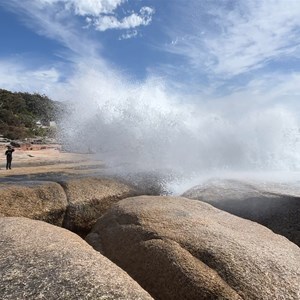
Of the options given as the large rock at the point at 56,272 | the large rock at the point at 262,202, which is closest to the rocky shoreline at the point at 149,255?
the large rock at the point at 56,272

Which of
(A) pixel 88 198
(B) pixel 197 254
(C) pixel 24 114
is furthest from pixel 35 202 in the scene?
Answer: (C) pixel 24 114

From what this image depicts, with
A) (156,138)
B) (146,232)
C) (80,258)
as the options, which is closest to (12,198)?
(146,232)

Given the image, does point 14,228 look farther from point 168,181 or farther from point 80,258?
point 168,181

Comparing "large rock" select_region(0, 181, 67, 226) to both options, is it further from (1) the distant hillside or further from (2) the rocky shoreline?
(1) the distant hillside

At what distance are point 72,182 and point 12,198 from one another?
71.0 inches

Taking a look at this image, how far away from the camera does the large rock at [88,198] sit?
9.39 metres

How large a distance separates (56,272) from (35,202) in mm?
4843

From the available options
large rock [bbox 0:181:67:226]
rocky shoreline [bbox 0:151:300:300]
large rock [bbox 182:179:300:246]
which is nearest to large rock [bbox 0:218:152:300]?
rocky shoreline [bbox 0:151:300:300]

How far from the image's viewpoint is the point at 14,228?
606cm

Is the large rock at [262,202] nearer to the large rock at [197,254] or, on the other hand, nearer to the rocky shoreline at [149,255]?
the rocky shoreline at [149,255]

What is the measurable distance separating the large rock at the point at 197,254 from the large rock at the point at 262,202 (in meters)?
2.15

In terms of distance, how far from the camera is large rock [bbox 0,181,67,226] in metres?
8.65

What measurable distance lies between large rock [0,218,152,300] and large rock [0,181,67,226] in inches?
118

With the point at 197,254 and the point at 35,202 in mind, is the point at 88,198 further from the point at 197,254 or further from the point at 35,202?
the point at 197,254
